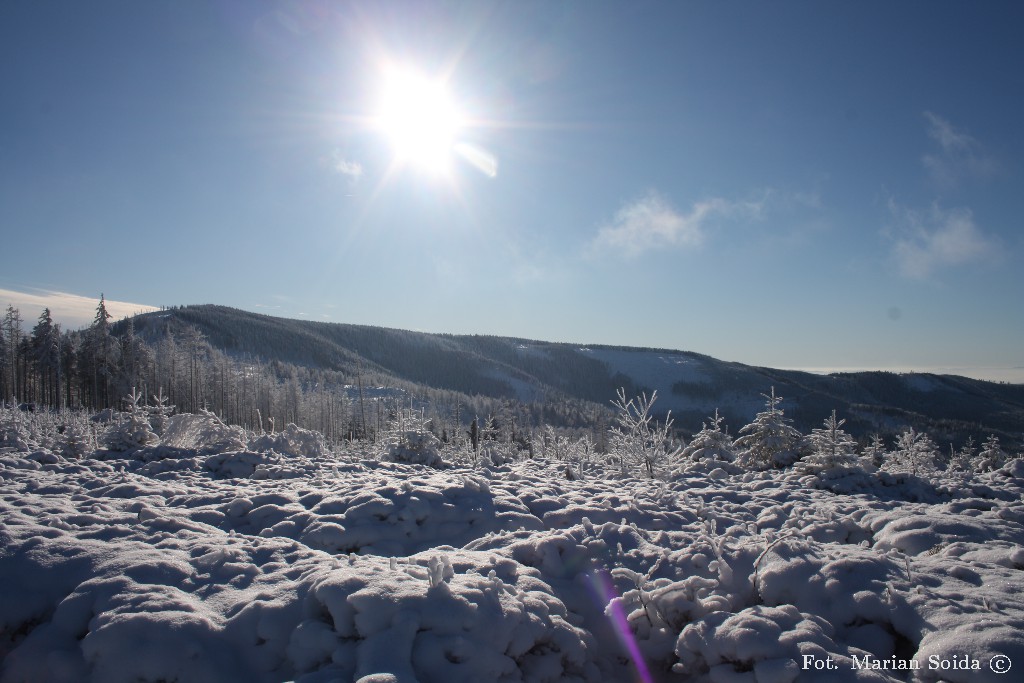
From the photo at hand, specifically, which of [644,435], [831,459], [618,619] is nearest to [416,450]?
[644,435]

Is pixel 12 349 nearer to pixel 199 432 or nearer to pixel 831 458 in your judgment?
pixel 199 432

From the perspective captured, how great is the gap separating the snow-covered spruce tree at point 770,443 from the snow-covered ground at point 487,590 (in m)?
5.19

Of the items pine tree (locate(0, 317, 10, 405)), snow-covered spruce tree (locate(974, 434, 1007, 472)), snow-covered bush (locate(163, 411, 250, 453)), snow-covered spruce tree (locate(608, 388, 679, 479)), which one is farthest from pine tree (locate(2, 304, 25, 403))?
snow-covered spruce tree (locate(974, 434, 1007, 472))

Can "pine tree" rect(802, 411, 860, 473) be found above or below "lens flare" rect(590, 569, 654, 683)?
above

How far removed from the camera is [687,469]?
13.0 meters

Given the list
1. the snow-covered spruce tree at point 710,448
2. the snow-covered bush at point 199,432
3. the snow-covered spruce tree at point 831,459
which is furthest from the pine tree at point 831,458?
the snow-covered bush at point 199,432

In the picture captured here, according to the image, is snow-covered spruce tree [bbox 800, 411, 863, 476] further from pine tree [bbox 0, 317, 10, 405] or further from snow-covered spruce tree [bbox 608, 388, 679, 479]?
pine tree [bbox 0, 317, 10, 405]

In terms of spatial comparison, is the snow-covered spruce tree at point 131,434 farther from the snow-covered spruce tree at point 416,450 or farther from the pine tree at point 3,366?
the pine tree at point 3,366

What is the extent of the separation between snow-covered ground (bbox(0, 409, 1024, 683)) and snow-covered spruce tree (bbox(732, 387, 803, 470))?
5.19 metres

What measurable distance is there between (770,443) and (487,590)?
489 inches

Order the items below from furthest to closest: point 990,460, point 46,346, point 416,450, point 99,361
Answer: point 99,361 → point 46,346 → point 990,460 → point 416,450

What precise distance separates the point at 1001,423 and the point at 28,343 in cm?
27959

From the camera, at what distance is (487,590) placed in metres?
4.87

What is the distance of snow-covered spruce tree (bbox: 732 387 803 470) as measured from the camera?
13.9 metres
